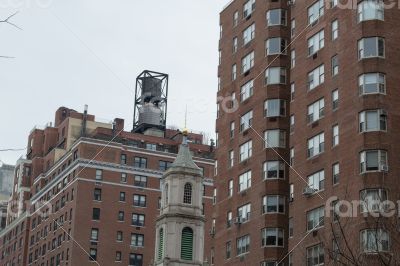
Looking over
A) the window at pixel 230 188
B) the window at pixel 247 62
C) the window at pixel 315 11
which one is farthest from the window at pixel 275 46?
the window at pixel 230 188

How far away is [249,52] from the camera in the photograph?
82.4m

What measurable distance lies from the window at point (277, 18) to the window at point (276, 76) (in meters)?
4.26

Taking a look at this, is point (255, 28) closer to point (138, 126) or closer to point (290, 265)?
point (290, 265)

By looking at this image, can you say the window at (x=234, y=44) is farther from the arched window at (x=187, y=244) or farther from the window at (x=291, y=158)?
the arched window at (x=187, y=244)

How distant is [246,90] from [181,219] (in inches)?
1187

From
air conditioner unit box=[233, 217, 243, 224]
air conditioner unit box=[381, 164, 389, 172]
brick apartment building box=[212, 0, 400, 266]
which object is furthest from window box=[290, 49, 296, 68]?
air conditioner unit box=[381, 164, 389, 172]

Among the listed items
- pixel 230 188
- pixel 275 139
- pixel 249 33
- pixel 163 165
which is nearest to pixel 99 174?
pixel 163 165

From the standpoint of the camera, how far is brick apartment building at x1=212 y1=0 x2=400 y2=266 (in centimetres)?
Answer: 6538

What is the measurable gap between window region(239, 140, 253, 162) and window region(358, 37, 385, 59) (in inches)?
598

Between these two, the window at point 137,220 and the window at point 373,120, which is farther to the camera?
the window at point 137,220

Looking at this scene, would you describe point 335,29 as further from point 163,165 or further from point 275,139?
point 163,165

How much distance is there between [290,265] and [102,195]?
227 feet

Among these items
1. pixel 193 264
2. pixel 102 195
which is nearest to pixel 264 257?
pixel 193 264

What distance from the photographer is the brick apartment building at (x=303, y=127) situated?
65.4 meters
